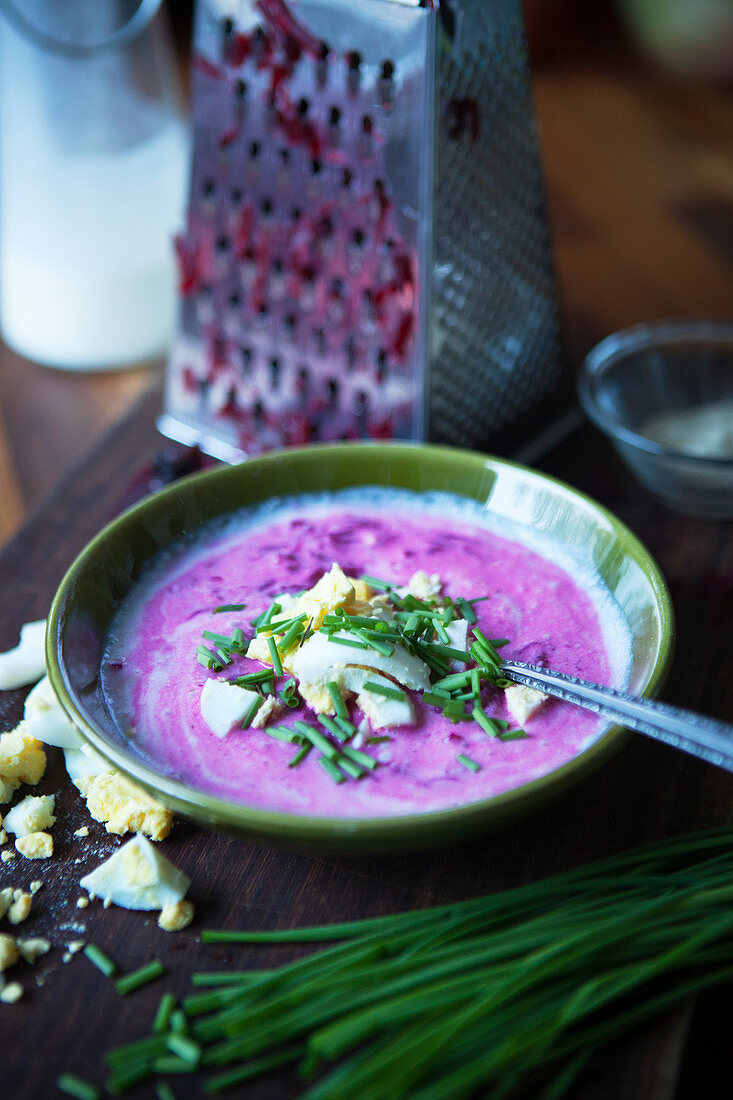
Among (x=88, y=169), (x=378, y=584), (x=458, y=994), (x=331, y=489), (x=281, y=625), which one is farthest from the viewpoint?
(x=88, y=169)

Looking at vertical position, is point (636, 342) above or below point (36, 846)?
above

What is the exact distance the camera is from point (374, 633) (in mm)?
1264

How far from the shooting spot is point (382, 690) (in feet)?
4.05

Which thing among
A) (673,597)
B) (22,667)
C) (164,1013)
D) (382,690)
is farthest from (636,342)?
(164,1013)

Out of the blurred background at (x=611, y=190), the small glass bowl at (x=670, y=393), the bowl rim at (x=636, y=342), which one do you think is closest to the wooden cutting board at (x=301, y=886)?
the small glass bowl at (x=670, y=393)

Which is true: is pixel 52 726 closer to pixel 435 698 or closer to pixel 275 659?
pixel 275 659

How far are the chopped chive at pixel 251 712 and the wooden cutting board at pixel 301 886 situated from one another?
128 mm

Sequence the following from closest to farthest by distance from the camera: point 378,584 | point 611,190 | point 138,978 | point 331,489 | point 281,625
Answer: point 138,978
point 281,625
point 378,584
point 331,489
point 611,190

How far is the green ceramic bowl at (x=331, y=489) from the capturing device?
3.62 feet

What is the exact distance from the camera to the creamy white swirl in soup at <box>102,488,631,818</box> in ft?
3.96

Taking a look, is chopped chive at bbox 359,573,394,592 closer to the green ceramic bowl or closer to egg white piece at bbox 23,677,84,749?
the green ceramic bowl

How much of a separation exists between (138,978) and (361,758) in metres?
0.32

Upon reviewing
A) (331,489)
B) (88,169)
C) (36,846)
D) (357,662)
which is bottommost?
(36,846)

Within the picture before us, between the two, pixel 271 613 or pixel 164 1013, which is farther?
pixel 271 613
